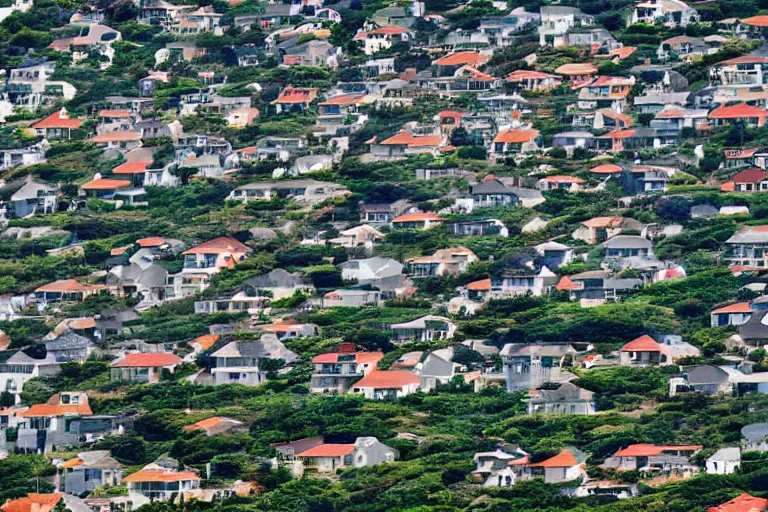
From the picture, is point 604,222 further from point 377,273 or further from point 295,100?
point 295,100

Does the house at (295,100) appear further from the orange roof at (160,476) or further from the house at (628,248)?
the orange roof at (160,476)

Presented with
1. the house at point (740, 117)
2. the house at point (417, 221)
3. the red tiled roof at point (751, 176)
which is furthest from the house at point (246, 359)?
the house at point (740, 117)

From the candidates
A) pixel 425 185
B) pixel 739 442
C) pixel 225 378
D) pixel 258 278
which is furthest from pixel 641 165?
pixel 739 442

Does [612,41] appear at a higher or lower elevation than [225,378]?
higher

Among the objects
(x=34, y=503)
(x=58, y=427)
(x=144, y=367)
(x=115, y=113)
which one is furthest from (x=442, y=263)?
(x=115, y=113)

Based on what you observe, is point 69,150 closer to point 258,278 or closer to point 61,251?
point 61,251

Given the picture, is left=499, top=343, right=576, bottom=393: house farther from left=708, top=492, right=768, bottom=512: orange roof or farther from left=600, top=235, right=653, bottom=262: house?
left=708, top=492, right=768, bottom=512: orange roof
